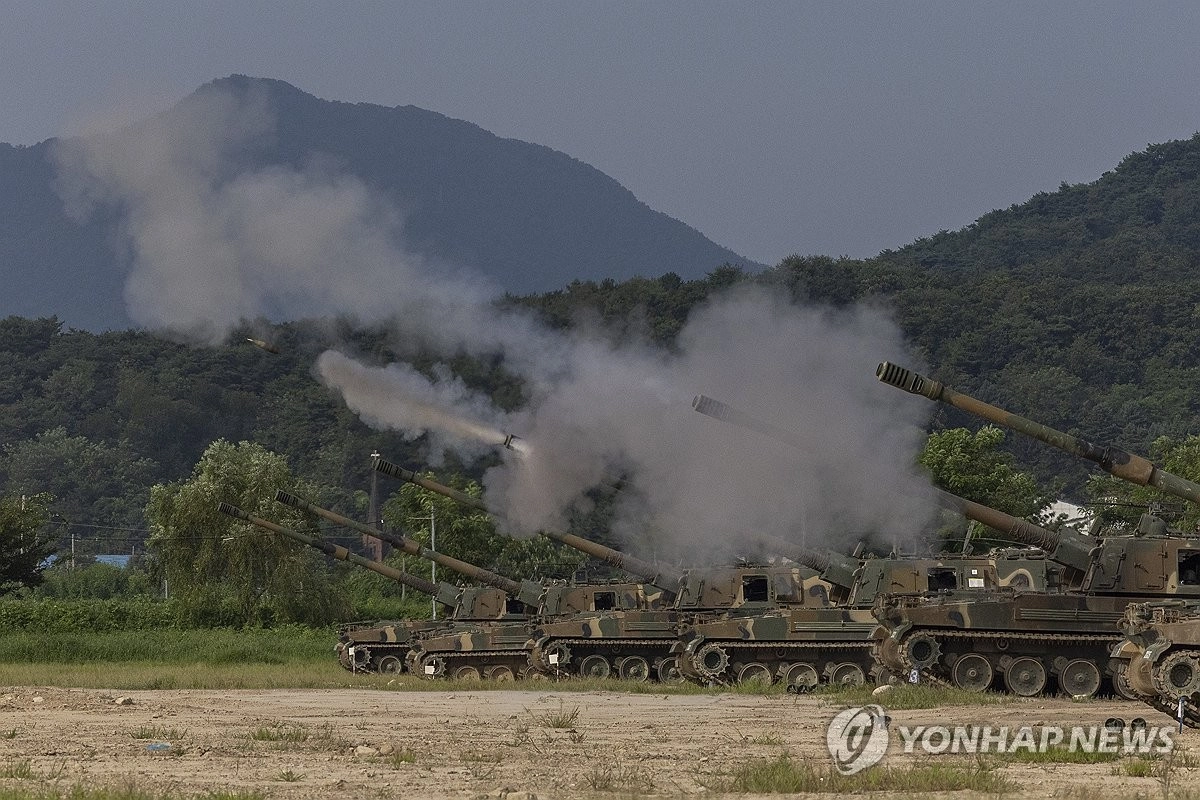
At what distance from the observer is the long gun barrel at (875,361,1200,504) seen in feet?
85.3

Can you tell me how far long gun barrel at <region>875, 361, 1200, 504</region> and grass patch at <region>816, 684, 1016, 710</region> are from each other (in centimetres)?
396

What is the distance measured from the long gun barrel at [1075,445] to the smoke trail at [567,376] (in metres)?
6.28

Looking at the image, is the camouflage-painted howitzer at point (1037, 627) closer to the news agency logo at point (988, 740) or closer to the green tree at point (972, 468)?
the news agency logo at point (988, 740)

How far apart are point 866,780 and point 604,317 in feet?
226

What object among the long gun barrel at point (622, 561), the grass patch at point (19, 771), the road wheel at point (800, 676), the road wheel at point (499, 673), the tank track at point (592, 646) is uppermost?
the long gun barrel at point (622, 561)

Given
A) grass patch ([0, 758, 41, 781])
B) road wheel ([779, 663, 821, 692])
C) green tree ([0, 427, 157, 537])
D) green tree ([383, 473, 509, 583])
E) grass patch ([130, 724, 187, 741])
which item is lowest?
road wheel ([779, 663, 821, 692])

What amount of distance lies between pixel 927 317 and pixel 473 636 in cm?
7213

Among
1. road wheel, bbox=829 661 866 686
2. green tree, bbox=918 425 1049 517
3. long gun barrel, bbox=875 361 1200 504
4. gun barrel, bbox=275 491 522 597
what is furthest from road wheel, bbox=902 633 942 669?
green tree, bbox=918 425 1049 517

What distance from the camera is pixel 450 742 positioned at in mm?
21562

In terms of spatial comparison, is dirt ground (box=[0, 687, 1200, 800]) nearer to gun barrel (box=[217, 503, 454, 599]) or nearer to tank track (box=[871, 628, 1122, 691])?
tank track (box=[871, 628, 1122, 691])

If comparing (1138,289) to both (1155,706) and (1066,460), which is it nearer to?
(1066,460)

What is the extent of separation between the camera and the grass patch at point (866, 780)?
16.2m

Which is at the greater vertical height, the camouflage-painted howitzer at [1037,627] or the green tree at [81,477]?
the green tree at [81,477]

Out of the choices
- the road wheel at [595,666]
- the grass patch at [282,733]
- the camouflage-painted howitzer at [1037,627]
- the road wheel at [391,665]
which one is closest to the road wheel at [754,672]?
the camouflage-painted howitzer at [1037,627]
